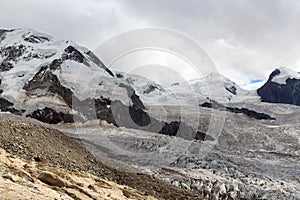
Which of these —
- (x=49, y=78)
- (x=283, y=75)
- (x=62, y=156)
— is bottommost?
(x=62, y=156)

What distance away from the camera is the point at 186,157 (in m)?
38.3

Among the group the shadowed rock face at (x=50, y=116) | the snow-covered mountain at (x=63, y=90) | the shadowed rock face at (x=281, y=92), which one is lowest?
the shadowed rock face at (x=50, y=116)

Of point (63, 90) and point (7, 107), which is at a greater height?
point (63, 90)

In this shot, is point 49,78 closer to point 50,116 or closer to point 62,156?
point 50,116

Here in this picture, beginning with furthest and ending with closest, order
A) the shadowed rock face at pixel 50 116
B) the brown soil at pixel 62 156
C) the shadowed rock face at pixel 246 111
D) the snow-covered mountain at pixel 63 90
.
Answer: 1. the shadowed rock face at pixel 246 111
2. the snow-covered mountain at pixel 63 90
3. the shadowed rock face at pixel 50 116
4. the brown soil at pixel 62 156

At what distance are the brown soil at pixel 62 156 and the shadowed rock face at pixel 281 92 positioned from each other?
150 m

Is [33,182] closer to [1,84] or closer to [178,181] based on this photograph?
[178,181]

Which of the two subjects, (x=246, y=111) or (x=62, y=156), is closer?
(x=62, y=156)

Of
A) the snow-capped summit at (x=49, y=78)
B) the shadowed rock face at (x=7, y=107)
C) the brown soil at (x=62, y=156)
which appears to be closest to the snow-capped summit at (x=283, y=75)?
the snow-capped summit at (x=49, y=78)

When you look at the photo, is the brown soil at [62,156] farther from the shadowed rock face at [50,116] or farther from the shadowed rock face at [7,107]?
the shadowed rock face at [7,107]

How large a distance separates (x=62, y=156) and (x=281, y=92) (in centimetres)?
15710

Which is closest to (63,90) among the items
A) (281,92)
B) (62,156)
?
(62,156)

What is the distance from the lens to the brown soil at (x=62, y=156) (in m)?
20.5

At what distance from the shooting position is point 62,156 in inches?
880
